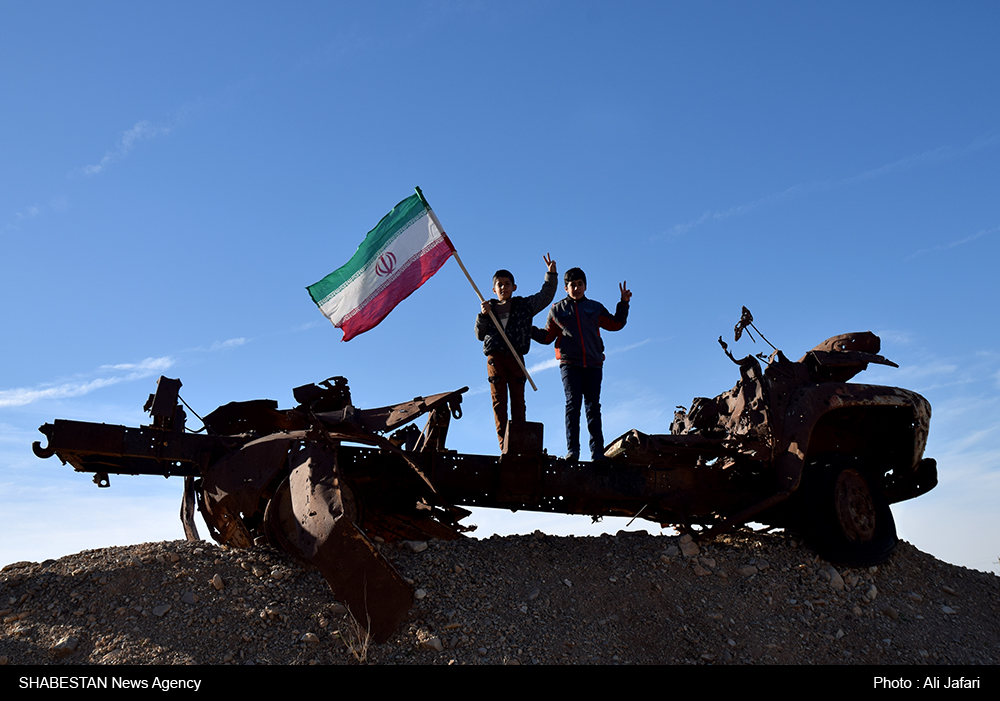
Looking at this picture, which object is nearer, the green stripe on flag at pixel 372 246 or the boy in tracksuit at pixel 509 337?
the boy in tracksuit at pixel 509 337

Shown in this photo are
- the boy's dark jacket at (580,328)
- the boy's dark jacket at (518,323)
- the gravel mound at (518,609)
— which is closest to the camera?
the gravel mound at (518,609)

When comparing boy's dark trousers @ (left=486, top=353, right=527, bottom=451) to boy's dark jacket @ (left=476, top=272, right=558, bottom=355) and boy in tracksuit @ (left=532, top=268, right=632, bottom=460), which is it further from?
boy in tracksuit @ (left=532, top=268, right=632, bottom=460)

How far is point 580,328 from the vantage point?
25.6ft

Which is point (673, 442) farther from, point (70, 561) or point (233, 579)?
point (70, 561)

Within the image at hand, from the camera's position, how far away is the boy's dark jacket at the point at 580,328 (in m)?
7.72

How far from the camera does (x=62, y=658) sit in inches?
212

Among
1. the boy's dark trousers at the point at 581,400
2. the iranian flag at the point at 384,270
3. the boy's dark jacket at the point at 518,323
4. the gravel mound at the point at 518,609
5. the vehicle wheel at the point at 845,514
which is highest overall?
the iranian flag at the point at 384,270

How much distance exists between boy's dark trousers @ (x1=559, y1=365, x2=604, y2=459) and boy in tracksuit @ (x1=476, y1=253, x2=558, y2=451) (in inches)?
20.1

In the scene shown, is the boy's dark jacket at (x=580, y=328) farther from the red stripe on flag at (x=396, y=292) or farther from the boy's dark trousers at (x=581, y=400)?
the red stripe on flag at (x=396, y=292)

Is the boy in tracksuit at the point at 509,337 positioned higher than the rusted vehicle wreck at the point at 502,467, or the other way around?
the boy in tracksuit at the point at 509,337

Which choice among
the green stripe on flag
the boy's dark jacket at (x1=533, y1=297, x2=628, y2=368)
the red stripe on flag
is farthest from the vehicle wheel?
the green stripe on flag

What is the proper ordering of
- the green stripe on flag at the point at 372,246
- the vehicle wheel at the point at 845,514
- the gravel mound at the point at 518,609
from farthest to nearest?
the green stripe on flag at the point at 372,246
the vehicle wheel at the point at 845,514
the gravel mound at the point at 518,609

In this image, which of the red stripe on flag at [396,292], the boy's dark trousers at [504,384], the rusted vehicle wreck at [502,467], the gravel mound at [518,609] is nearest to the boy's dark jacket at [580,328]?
the boy's dark trousers at [504,384]

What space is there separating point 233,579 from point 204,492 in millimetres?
874
